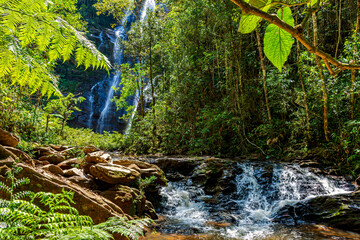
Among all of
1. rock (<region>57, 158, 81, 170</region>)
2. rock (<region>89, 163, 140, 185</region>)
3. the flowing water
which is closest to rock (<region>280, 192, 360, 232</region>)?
the flowing water

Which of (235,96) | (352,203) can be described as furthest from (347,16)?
(352,203)

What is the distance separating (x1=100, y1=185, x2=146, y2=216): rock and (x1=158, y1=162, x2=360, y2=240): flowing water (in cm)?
60

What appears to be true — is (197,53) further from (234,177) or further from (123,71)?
(234,177)

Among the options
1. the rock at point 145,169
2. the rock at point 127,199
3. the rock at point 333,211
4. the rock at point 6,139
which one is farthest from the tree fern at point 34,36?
the rock at point 333,211

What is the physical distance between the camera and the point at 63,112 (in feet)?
35.5

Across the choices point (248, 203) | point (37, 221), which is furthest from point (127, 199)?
point (248, 203)

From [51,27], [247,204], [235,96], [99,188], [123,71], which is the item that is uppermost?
[123,71]

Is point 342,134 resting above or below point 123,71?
below

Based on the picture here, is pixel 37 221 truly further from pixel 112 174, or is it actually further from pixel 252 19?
pixel 112 174

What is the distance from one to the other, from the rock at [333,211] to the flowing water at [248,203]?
10.6 inches

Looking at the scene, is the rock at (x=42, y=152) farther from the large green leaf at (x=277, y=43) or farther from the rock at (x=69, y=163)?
the large green leaf at (x=277, y=43)

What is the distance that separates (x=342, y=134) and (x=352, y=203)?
8.30 feet

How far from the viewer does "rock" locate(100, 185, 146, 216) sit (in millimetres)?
3893

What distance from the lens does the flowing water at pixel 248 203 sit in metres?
3.89
